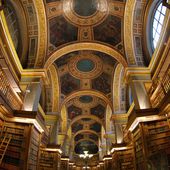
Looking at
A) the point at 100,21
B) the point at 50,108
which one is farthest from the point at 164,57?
the point at 50,108

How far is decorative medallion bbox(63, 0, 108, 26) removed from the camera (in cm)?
1238

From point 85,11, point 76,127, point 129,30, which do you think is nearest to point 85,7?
point 85,11

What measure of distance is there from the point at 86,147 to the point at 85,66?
60.1 feet

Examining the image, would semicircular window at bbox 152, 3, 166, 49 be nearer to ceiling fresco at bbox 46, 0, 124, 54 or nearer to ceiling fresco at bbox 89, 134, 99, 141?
ceiling fresco at bbox 46, 0, 124, 54

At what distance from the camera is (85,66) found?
1775 centimetres

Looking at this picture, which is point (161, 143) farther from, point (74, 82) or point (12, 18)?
point (74, 82)

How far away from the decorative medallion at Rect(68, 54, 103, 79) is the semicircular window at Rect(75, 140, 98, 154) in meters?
16.8

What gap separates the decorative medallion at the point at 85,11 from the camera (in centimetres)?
1238

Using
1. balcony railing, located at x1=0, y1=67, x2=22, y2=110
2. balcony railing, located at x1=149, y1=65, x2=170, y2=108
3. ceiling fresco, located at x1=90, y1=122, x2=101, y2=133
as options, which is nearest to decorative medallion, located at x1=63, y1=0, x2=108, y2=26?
balcony railing, located at x1=149, y1=65, x2=170, y2=108

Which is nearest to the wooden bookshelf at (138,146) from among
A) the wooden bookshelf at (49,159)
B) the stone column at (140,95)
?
the stone column at (140,95)

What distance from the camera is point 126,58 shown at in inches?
474

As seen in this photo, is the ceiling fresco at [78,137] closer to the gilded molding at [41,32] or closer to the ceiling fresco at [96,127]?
the ceiling fresco at [96,127]

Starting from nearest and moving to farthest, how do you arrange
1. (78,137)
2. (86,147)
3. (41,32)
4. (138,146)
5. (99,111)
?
1. (138,146)
2. (41,32)
3. (99,111)
4. (78,137)
5. (86,147)

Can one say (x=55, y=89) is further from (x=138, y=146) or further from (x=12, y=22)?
(x=138, y=146)
